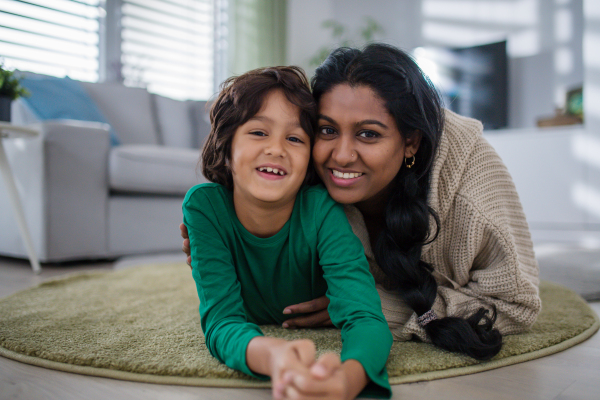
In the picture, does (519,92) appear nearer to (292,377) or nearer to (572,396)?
(572,396)

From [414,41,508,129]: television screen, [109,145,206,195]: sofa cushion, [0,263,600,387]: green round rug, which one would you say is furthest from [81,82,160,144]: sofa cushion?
[414,41,508,129]: television screen

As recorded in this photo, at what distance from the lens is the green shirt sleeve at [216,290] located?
26.7 inches

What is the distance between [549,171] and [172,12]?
3.37 meters

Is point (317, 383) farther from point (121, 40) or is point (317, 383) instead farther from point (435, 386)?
point (121, 40)

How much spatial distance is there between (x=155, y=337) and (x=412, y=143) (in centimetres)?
65

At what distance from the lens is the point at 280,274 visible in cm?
90

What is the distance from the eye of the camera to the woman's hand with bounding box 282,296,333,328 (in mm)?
936

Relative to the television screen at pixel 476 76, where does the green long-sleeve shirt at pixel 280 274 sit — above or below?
below

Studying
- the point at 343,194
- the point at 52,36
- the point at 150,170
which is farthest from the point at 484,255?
the point at 52,36

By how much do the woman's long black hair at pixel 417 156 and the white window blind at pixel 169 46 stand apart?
2913mm

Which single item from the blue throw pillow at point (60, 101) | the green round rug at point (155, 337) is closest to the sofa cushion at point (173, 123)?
Result: the blue throw pillow at point (60, 101)

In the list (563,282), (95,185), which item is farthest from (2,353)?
(563,282)

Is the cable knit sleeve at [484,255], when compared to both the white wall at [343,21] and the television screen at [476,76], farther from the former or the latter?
the white wall at [343,21]

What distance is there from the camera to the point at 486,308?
0.91 m
